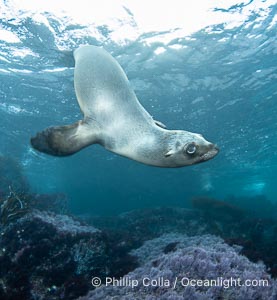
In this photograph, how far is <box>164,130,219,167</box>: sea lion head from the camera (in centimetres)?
232

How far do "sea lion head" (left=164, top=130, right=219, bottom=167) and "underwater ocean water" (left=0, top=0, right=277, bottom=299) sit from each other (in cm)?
285

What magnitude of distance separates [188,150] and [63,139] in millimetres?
1540

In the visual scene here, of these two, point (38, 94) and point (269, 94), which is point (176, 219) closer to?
point (269, 94)

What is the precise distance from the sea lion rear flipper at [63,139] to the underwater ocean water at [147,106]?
2.92 metres

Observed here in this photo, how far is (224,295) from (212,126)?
1856 cm

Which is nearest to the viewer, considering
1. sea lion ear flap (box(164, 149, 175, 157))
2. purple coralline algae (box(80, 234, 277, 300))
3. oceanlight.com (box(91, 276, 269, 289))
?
sea lion ear flap (box(164, 149, 175, 157))

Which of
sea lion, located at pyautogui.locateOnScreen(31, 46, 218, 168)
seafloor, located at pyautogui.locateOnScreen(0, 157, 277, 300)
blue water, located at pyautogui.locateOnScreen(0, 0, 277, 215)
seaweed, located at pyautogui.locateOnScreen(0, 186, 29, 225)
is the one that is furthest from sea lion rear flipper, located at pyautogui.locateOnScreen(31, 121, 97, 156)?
seaweed, located at pyautogui.locateOnScreen(0, 186, 29, 225)

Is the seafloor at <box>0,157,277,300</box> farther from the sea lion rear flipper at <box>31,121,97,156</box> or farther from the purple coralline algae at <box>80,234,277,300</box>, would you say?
the sea lion rear flipper at <box>31,121,97,156</box>

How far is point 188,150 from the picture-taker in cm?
232

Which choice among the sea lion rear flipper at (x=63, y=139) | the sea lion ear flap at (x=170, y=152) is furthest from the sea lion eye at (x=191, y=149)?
the sea lion rear flipper at (x=63, y=139)

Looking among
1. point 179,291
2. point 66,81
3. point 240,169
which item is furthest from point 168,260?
point 240,169

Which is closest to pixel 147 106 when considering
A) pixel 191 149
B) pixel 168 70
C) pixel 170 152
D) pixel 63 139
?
pixel 168 70

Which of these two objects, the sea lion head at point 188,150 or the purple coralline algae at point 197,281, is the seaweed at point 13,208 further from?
the sea lion head at point 188,150

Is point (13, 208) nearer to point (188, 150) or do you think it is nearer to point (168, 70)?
point (188, 150)
